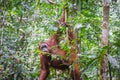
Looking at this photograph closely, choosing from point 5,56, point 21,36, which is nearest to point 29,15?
point 21,36

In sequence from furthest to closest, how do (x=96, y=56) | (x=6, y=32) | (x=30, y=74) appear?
(x=6, y=32), (x=30, y=74), (x=96, y=56)

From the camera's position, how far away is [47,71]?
285 cm

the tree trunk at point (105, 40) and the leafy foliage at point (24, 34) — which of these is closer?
the tree trunk at point (105, 40)

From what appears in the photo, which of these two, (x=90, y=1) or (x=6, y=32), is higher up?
(x=90, y=1)

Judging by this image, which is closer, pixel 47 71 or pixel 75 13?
pixel 75 13

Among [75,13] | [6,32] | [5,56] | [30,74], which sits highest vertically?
[75,13]

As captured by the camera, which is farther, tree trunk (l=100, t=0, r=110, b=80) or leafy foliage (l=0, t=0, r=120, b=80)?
leafy foliage (l=0, t=0, r=120, b=80)

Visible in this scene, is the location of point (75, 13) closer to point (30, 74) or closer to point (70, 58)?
point (70, 58)

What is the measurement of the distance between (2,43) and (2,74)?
459 mm

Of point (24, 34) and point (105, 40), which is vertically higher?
point (105, 40)

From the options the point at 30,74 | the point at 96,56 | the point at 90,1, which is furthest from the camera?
Answer: the point at 30,74

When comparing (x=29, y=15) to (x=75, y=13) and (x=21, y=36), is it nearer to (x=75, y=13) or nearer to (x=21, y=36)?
(x=21, y=36)

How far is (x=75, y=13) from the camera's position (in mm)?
2402

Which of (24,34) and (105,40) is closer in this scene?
(105,40)
